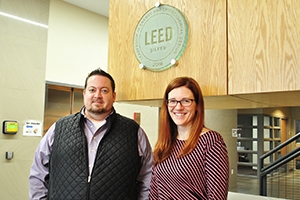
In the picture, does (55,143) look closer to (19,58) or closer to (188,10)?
(188,10)

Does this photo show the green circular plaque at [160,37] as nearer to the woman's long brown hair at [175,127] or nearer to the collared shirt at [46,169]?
the woman's long brown hair at [175,127]

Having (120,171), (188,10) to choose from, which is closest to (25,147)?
(120,171)

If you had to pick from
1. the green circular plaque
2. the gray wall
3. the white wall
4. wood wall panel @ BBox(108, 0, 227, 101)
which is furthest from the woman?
the white wall

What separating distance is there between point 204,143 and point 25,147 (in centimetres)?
301

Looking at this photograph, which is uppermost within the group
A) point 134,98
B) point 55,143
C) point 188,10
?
point 188,10

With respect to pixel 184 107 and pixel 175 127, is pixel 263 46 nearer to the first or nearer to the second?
pixel 184 107

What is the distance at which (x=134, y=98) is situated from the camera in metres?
1.71

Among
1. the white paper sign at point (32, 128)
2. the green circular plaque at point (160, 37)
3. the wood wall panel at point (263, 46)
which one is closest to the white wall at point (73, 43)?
the white paper sign at point (32, 128)

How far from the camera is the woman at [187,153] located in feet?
4.12

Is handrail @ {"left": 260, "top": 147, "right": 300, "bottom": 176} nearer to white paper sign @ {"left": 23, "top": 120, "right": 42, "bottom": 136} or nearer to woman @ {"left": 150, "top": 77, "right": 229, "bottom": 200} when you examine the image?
woman @ {"left": 150, "top": 77, "right": 229, "bottom": 200}

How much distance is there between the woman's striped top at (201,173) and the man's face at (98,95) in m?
0.64

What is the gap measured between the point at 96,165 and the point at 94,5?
11.2 ft

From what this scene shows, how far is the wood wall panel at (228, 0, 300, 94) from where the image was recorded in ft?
3.98

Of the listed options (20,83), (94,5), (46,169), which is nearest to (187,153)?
(46,169)
